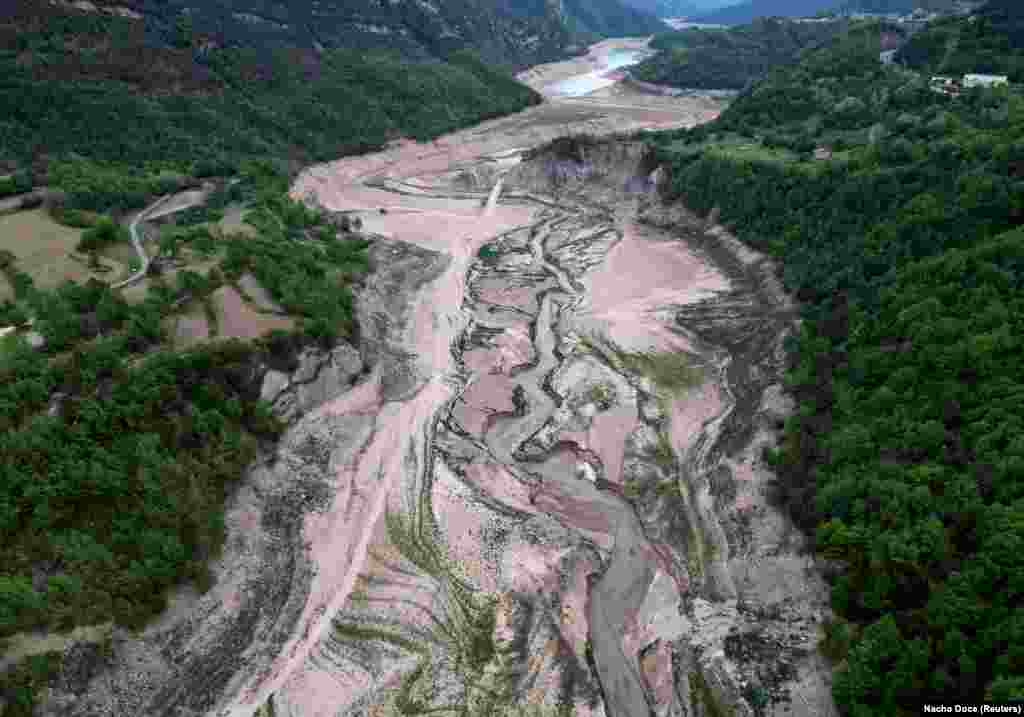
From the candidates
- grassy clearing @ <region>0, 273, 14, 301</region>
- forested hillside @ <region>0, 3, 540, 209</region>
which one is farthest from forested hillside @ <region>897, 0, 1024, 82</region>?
grassy clearing @ <region>0, 273, 14, 301</region>

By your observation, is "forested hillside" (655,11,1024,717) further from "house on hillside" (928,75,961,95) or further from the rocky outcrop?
the rocky outcrop

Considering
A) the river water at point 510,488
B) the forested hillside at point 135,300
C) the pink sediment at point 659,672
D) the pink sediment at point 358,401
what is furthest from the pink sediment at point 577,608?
the pink sediment at point 358,401

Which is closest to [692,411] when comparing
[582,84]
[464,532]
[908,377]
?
[908,377]

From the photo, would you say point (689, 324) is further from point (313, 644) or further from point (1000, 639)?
point (313, 644)

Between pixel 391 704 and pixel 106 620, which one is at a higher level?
pixel 106 620

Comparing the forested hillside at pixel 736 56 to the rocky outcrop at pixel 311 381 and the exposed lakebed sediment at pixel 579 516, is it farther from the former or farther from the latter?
the rocky outcrop at pixel 311 381

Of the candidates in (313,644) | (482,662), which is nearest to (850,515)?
(482,662)
